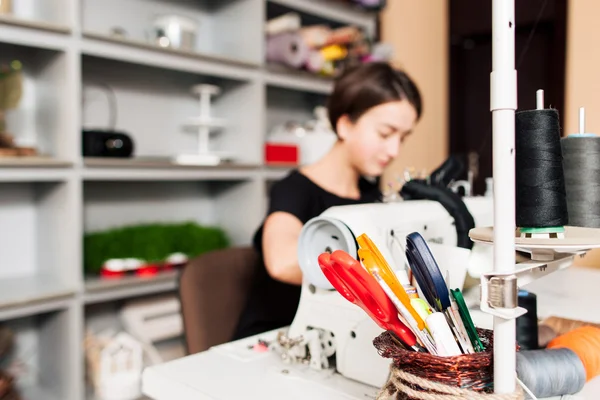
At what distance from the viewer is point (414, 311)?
1.61ft

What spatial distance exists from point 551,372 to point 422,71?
2.20 m

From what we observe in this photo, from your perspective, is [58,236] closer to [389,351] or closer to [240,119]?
[240,119]

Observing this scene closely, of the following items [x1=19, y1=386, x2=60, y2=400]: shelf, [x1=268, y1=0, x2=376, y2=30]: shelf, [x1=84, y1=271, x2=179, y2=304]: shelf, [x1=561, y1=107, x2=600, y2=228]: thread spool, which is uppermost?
[x1=268, y1=0, x2=376, y2=30]: shelf

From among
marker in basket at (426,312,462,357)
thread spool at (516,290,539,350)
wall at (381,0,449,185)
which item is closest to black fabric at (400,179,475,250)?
thread spool at (516,290,539,350)

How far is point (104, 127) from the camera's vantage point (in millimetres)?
1938

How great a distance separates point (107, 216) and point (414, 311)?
1686 mm

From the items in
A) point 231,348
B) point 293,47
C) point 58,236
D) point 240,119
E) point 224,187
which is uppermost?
point 293,47

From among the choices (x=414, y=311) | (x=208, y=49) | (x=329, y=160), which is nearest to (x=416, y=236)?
(x=414, y=311)

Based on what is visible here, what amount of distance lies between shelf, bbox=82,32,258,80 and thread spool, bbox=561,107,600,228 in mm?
1388

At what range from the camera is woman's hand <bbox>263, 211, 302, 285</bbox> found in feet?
3.33

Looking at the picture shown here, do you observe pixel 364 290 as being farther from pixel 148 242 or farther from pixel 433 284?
pixel 148 242

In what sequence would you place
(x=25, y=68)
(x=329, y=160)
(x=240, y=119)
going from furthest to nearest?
(x=240, y=119) < (x=25, y=68) < (x=329, y=160)

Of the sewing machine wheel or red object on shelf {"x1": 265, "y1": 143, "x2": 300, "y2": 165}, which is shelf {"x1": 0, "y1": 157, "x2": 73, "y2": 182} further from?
the sewing machine wheel

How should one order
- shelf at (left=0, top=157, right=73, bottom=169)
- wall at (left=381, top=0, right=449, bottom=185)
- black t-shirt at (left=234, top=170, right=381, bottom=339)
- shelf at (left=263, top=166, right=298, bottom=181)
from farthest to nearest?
wall at (left=381, top=0, right=449, bottom=185), shelf at (left=263, top=166, right=298, bottom=181), shelf at (left=0, top=157, right=73, bottom=169), black t-shirt at (left=234, top=170, right=381, bottom=339)
